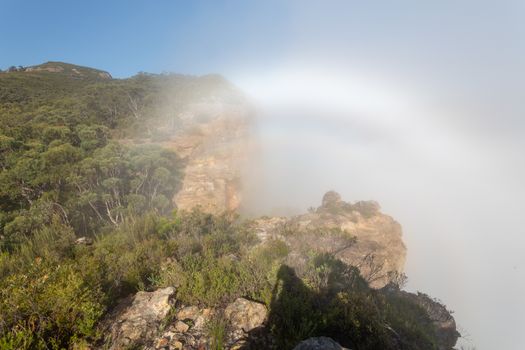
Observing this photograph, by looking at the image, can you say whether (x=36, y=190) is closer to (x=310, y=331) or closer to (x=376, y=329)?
(x=310, y=331)

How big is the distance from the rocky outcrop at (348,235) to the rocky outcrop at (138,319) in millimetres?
3551

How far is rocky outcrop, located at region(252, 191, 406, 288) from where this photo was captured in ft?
44.4

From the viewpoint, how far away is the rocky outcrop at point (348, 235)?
44.4 feet

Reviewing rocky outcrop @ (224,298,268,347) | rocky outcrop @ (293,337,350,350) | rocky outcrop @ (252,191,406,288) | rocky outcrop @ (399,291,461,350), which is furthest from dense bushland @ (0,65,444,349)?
rocky outcrop @ (252,191,406,288)

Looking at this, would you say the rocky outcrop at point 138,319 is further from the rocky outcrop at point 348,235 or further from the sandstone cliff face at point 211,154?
the sandstone cliff face at point 211,154

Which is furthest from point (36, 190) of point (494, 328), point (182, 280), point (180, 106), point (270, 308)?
point (494, 328)

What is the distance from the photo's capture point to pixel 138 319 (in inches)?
224

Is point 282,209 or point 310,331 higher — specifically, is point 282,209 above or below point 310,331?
below

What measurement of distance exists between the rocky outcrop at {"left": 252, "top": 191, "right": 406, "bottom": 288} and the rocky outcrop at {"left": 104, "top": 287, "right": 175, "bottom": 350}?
355 cm

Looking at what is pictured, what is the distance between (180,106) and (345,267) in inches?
1094

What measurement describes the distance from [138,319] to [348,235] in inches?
554

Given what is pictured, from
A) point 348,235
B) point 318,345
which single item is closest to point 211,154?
point 348,235

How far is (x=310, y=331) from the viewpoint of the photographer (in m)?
5.46

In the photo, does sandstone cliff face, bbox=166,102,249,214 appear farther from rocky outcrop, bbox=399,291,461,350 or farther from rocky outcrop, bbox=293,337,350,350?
rocky outcrop, bbox=293,337,350,350
